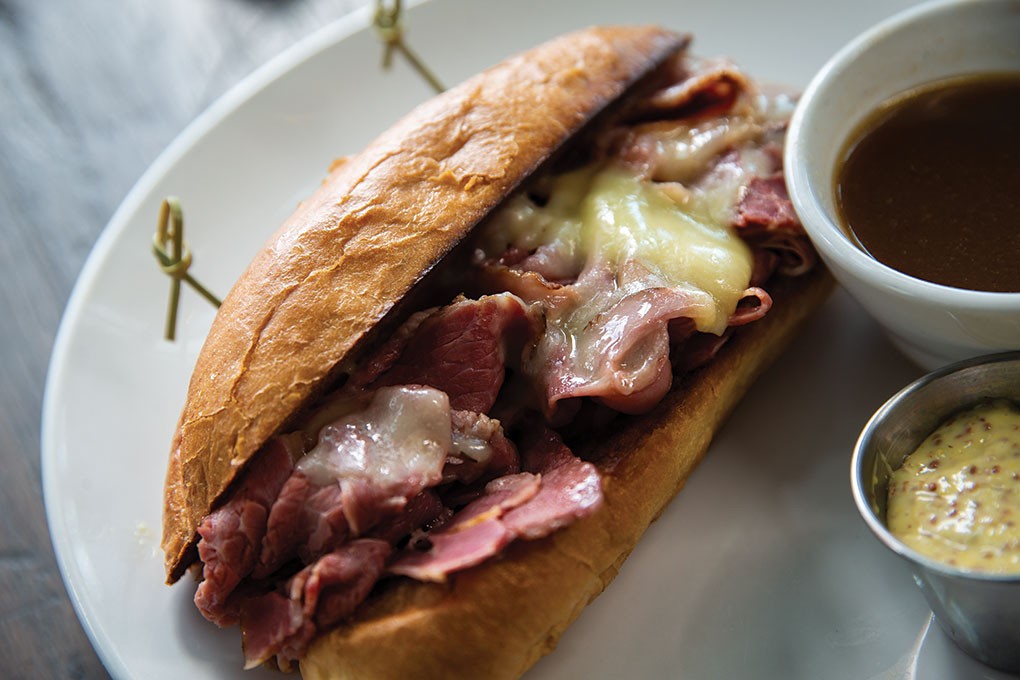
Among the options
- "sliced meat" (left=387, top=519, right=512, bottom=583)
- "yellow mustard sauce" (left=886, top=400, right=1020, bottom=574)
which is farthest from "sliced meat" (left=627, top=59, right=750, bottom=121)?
"sliced meat" (left=387, top=519, right=512, bottom=583)

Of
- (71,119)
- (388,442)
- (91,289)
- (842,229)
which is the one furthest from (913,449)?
(71,119)

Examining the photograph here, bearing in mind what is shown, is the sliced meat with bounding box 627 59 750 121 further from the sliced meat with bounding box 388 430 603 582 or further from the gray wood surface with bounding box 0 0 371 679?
the gray wood surface with bounding box 0 0 371 679

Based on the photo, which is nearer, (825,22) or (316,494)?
(316,494)

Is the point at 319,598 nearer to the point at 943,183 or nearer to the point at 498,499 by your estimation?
the point at 498,499

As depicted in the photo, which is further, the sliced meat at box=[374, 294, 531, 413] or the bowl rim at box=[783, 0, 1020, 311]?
the sliced meat at box=[374, 294, 531, 413]

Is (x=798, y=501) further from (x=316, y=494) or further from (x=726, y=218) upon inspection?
(x=316, y=494)

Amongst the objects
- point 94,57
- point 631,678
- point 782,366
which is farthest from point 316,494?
point 94,57
